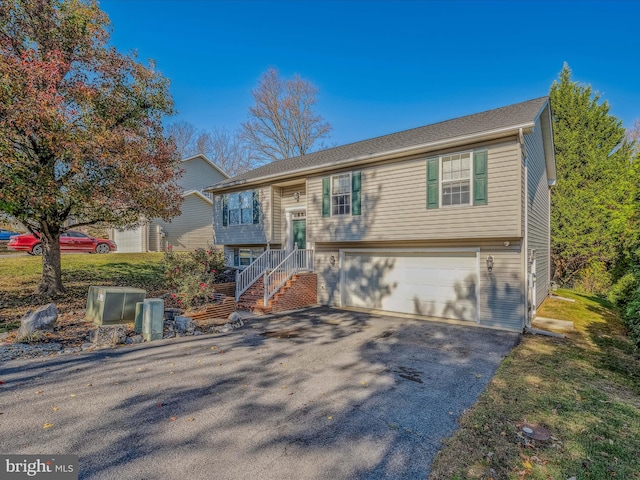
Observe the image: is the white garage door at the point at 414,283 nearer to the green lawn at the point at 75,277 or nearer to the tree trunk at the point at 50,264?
the green lawn at the point at 75,277

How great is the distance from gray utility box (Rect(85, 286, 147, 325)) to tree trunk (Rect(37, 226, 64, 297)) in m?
3.16

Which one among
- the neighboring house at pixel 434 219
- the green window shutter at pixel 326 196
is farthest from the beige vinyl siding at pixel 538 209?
the green window shutter at pixel 326 196

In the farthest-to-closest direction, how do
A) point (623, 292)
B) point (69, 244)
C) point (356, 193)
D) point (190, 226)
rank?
point (190, 226) < point (69, 244) < point (356, 193) < point (623, 292)

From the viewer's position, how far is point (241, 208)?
47.2ft

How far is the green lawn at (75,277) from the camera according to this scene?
9001 millimetres

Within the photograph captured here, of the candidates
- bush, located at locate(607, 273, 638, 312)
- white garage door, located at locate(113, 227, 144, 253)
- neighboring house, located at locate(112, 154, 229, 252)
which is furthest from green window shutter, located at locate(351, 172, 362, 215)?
white garage door, located at locate(113, 227, 144, 253)

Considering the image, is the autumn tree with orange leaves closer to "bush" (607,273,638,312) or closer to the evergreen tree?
"bush" (607,273,638,312)

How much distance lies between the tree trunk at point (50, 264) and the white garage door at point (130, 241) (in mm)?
11330

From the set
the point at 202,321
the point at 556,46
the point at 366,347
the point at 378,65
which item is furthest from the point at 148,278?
the point at 556,46

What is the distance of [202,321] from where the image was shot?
849 cm

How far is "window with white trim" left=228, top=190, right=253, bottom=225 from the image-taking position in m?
14.1

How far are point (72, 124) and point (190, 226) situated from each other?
14722 millimetres

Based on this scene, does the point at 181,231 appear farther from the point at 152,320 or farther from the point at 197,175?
the point at 152,320

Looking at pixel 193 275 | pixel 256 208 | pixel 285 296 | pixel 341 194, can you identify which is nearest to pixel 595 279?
pixel 341 194
